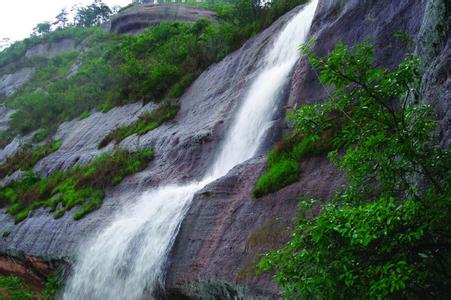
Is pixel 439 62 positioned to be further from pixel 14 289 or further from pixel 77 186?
pixel 77 186

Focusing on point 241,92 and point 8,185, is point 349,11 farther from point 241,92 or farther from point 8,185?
point 8,185

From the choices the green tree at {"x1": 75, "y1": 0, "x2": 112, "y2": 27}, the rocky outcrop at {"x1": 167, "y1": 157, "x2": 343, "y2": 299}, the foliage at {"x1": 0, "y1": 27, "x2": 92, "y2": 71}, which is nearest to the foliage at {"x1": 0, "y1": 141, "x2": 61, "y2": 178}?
the rocky outcrop at {"x1": 167, "y1": 157, "x2": 343, "y2": 299}

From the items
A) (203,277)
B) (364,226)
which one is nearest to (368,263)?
(364,226)

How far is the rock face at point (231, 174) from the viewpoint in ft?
24.9

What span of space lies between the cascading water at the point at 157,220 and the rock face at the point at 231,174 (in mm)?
615

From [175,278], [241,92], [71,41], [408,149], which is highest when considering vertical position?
[71,41]

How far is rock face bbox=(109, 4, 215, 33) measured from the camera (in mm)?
46719

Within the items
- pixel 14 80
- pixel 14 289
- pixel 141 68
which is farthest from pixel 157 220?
pixel 14 80

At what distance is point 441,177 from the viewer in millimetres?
3949

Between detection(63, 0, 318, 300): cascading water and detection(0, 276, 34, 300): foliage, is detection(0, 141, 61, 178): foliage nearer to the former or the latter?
detection(0, 276, 34, 300): foliage

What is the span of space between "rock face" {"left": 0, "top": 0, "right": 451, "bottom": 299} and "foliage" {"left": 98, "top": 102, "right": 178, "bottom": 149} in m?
0.55

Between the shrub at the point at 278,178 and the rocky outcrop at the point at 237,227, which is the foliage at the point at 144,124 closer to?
the rocky outcrop at the point at 237,227

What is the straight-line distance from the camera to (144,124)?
70.0 ft

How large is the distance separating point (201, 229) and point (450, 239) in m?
6.35
